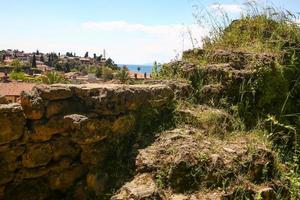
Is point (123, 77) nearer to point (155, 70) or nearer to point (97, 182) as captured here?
point (155, 70)

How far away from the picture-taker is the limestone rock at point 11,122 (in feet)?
12.9

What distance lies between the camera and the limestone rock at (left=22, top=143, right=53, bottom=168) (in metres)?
4.10

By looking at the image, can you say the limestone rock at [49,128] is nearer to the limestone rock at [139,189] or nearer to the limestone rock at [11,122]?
the limestone rock at [11,122]

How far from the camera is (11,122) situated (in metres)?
3.98

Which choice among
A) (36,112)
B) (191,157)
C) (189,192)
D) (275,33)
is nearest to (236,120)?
(191,157)

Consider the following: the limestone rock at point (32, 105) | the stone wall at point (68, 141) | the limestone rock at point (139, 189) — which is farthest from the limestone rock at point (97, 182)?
the limestone rock at point (32, 105)

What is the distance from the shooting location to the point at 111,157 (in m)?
4.47

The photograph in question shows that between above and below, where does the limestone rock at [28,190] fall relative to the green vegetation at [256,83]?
below

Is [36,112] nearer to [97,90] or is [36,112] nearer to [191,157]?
[97,90]

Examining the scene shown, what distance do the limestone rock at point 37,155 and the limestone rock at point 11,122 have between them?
7.9 inches

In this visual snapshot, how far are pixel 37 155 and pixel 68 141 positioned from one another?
361 millimetres

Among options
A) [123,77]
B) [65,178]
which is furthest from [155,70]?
[65,178]

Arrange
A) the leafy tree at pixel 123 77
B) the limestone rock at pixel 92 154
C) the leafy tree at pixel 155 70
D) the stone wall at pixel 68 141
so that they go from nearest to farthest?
the stone wall at pixel 68 141
the limestone rock at pixel 92 154
the leafy tree at pixel 123 77
the leafy tree at pixel 155 70

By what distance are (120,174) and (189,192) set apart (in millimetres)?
835
